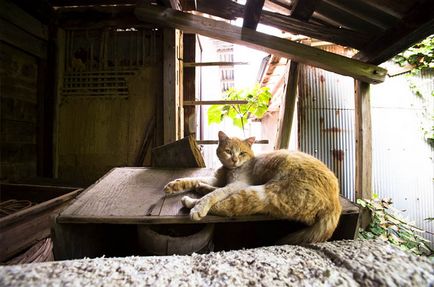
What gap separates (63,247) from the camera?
3.88 ft

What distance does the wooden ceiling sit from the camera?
6.35ft

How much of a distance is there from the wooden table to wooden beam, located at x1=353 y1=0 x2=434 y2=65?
1731mm

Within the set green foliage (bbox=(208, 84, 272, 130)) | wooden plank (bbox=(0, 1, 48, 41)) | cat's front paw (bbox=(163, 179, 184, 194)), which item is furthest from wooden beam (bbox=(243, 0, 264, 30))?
wooden plank (bbox=(0, 1, 48, 41))

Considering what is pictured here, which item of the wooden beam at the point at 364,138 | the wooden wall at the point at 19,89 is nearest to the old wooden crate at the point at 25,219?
the wooden wall at the point at 19,89

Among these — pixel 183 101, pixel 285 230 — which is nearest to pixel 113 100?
pixel 183 101

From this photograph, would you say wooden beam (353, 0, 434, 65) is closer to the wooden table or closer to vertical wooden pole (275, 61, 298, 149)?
vertical wooden pole (275, 61, 298, 149)

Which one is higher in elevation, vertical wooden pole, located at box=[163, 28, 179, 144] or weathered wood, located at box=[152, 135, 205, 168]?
vertical wooden pole, located at box=[163, 28, 179, 144]

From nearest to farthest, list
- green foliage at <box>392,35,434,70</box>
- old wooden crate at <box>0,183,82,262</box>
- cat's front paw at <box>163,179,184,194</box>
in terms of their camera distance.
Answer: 1. cat's front paw at <box>163,179,184,194</box>
2. old wooden crate at <box>0,183,82,262</box>
3. green foliage at <box>392,35,434,70</box>

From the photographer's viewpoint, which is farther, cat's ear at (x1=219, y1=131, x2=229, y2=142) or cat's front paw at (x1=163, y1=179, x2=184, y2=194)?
cat's ear at (x1=219, y1=131, x2=229, y2=142)

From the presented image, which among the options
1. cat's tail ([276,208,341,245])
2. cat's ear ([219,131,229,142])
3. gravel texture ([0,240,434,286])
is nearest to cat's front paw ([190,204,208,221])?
gravel texture ([0,240,434,286])

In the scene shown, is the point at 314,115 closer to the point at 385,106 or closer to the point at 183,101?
the point at 385,106

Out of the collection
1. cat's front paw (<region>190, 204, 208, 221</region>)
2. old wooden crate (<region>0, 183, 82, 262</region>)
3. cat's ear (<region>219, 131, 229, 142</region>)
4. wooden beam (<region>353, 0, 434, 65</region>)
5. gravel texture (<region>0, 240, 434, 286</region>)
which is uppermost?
wooden beam (<region>353, 0, 434, 65</region>)

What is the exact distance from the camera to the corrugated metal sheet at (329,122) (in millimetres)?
3418

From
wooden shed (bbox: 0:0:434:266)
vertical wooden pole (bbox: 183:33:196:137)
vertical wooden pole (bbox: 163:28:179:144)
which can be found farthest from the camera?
vertical wooden pole (bbox: 183:33:196:137)
